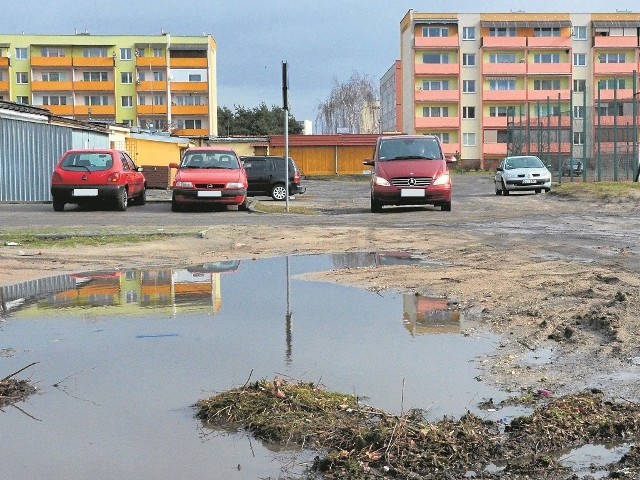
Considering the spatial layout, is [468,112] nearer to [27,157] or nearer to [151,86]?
[151,86]

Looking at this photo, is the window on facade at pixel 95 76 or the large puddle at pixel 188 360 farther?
the window on facade at pixel 95 76

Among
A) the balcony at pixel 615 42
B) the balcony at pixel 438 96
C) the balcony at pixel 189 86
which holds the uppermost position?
the balcony at pixel 615 42

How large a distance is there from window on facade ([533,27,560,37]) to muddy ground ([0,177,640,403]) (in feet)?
249

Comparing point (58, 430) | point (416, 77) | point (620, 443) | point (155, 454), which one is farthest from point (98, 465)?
point (416, 77)

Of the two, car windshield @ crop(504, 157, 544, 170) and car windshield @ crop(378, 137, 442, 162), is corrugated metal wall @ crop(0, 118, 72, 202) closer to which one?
car windshield @ crop(378, 137, 442, 162)

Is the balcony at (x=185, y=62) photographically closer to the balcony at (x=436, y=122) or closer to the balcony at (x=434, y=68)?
the balcony at (x=434, y=68)

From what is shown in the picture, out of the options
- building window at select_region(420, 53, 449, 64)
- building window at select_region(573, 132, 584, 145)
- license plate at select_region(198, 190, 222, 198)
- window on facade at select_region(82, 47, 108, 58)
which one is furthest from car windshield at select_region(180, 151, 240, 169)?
window on facade at select_region(82, 47, 108, 58)

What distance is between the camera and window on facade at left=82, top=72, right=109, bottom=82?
328 feet

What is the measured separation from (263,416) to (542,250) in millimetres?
9160

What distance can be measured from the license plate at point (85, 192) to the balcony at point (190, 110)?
79.3m

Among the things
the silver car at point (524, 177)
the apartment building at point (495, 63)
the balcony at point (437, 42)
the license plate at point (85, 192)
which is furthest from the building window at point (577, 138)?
the balcony at point (437, 42)

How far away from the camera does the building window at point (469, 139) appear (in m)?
96.1

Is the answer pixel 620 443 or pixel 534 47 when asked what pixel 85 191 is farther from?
pixel 534 47

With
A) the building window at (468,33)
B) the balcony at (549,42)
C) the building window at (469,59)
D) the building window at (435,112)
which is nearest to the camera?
the balcony at (549,42)
